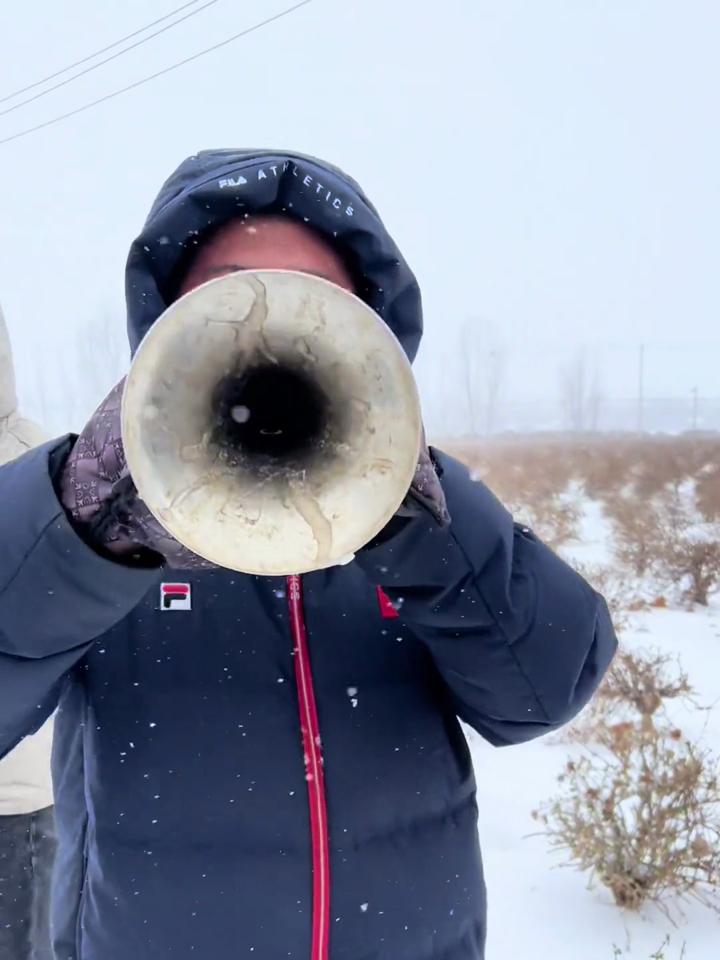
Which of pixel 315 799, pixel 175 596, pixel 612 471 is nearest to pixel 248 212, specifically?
pixel 175 596

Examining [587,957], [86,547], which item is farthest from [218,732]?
[587,957]

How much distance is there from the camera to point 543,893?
3.07 metres

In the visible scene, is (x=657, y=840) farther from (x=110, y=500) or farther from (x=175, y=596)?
(x=110, y=500)

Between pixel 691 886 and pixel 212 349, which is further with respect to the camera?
pixel 691 886

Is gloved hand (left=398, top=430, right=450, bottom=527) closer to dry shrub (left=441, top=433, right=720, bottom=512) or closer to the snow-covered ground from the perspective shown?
the snow-covered ground

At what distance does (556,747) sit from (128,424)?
162 inches

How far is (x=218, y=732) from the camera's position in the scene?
100cm

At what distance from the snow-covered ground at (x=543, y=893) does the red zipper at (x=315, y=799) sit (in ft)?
6.65

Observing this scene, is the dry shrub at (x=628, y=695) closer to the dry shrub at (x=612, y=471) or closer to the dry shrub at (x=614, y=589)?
the dry shrub at (x=614, y=589)

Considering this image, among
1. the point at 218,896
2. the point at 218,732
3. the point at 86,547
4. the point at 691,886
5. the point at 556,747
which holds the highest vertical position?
the point at 86,547

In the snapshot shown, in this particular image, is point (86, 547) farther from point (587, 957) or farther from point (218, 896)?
point (587, 957)

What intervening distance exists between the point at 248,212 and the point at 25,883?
1.59 meters

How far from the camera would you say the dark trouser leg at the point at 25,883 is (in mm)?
1852

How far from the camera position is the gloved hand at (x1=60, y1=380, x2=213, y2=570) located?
0.82 m
